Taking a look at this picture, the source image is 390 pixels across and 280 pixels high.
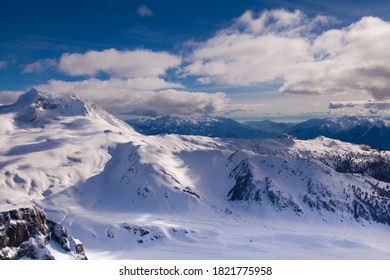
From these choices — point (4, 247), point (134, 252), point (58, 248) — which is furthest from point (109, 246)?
point (4, 247)

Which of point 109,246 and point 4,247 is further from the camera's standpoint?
point 109,246
